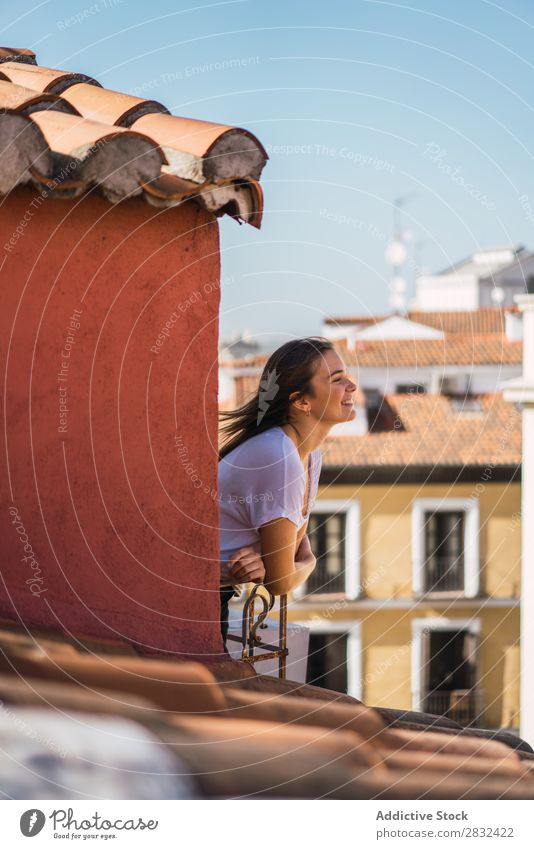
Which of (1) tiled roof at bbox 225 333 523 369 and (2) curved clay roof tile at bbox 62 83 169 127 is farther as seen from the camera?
(1) tiled roof at bbox 225 333 523 369

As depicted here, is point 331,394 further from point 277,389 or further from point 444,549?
point 444,549

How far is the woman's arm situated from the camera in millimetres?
2240

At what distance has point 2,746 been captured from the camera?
184 cm

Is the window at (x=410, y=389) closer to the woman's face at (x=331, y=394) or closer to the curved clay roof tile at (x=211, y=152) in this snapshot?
the woman's face at (x=331, y=394)

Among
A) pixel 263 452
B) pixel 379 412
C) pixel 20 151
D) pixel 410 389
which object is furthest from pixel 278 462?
pixel 410 389

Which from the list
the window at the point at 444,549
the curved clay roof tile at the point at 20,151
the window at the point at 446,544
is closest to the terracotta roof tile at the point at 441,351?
the window at the point at 446,544

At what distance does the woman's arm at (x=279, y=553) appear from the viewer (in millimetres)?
2240

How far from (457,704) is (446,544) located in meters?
1.88

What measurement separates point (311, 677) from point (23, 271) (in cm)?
1290

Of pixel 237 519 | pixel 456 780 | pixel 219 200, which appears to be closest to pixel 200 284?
pixel 219 200

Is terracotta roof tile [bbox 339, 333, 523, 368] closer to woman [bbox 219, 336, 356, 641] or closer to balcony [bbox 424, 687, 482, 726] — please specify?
balcony [bbox 424, 687, 482, 726]

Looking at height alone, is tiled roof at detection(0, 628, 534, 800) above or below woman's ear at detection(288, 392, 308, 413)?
below

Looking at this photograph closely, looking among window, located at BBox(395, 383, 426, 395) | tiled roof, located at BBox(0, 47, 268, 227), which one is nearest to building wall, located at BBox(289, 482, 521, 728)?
window, located at BBox(395, 383, 426, 395)

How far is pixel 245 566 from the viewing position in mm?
2260
